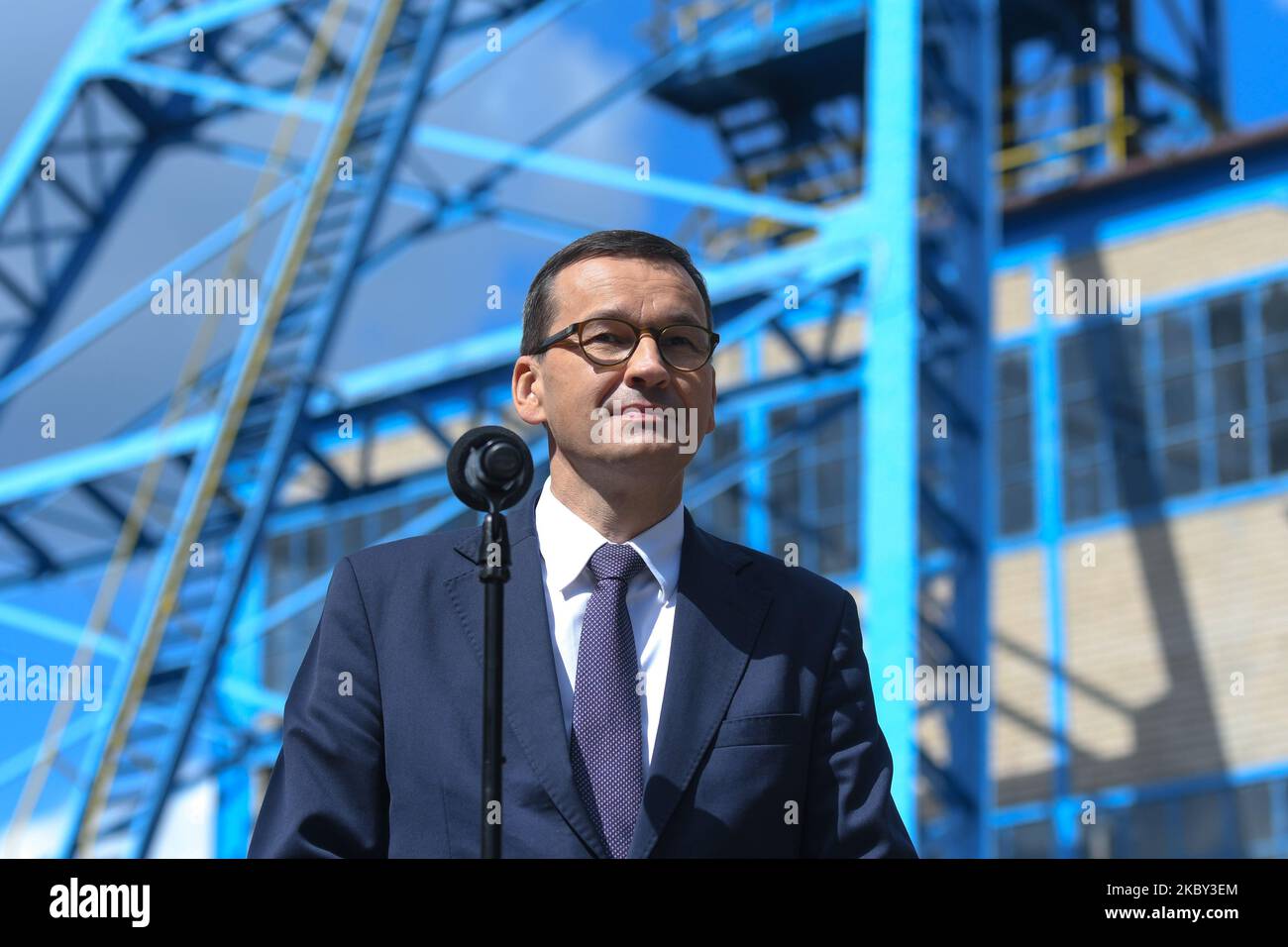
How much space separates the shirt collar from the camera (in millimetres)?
3180

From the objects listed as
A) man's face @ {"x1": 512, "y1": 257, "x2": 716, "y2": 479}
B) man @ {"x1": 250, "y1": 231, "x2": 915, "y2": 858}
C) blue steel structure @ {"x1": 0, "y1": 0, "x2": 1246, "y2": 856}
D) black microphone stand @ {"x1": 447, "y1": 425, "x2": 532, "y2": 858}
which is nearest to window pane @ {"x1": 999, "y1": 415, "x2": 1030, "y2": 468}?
blue steel structure @ {"x1": 0, "y1": 0, "x2": 1246, "y2": 856}

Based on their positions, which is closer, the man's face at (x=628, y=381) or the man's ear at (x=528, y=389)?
the man's face at (x=628, y=381)

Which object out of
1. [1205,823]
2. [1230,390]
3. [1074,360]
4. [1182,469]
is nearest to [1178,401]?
[1230,390]

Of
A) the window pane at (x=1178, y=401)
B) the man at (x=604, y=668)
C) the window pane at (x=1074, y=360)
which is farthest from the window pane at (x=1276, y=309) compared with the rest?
the man at (x=604, y=668)

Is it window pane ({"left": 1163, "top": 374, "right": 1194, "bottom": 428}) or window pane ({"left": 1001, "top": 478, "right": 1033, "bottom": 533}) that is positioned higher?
window pane ({"left": 1163, "top": 374, "right": 1194, "bottom": 428})

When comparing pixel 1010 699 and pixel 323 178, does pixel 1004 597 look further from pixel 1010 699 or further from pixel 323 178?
pixel 323 178

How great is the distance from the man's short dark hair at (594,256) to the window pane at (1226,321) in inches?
594

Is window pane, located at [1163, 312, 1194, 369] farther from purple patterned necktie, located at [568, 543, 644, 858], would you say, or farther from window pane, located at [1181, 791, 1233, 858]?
purple patterned necktie, located at [568, 543, 644, 858]

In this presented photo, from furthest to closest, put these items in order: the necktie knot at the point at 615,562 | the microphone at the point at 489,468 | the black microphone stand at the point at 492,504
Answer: the necktie knot at the point at 615,562, the microphone at the point at 489,468, the black microphone stand at the point at 492,504

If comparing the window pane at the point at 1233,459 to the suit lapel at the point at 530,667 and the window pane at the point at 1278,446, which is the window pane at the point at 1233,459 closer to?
the window pane at the point at 1278,446

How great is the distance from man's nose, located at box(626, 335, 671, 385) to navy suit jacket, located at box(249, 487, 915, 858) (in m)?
0.36

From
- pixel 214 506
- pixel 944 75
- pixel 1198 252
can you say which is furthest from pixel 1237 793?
pixel 214 506

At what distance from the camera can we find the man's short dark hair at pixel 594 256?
3150 millimetres

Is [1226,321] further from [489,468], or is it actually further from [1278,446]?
[489,468]
